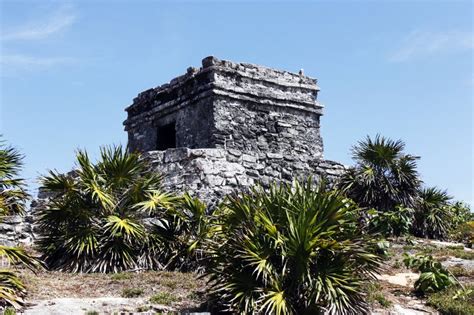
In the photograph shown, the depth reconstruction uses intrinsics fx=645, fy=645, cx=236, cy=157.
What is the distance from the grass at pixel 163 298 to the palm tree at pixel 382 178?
643cm

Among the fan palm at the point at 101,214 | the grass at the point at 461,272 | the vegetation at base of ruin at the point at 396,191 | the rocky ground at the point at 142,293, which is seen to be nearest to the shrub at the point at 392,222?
the vegetation at base of ruin at the point at 396,191

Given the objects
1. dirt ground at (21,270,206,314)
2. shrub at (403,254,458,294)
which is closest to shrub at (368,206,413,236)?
shrub at (403,254,458,294)

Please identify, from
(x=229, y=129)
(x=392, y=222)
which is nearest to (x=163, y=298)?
(x=229, y=129)

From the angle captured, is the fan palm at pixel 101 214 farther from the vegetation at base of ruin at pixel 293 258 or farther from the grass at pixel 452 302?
the grass at pixel 452 302

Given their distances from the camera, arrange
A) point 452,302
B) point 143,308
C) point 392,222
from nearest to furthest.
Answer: point 143,308 < point 452,302 < point 392,222

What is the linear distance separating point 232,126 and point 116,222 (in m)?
4.51

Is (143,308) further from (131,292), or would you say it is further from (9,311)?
(9,311)

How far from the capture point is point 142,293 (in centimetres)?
704

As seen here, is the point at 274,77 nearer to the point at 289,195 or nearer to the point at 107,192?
the point at 107,192

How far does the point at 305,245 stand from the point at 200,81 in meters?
6.84

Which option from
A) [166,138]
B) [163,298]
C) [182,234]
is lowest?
[163,298]

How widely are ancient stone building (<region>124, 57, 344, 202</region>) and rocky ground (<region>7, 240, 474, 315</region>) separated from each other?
310 cm

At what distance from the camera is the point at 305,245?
6461mm

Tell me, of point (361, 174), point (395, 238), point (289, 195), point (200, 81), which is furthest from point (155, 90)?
point (289, 195)
